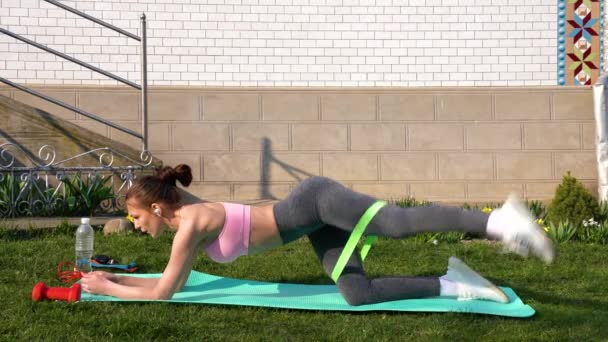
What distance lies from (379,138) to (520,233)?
19.5 feet

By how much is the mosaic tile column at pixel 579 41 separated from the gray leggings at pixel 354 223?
19.8 ft

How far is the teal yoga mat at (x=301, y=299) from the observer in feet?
14.3

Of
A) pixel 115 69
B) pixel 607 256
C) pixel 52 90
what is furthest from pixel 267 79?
pixel 607 256

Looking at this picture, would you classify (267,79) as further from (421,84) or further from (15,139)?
(15,139)

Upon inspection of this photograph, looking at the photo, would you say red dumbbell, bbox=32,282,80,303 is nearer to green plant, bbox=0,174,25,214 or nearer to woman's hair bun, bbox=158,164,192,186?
woman's hair bun, bbox=158,164,192,186

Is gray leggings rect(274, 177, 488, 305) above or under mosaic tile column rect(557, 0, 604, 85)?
under

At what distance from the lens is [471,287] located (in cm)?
458

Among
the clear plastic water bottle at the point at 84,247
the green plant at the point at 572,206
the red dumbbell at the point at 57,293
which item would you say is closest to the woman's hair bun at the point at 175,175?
the red dumbbell at the point at 57,293

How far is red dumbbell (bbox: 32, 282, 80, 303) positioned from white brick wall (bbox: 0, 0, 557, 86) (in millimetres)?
5244

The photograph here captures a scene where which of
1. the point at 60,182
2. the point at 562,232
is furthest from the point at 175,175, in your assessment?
the point at 562,232

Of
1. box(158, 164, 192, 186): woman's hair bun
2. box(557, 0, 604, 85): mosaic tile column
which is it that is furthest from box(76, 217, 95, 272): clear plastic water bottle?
box(557, 0, 604, 85): mosaic tile column

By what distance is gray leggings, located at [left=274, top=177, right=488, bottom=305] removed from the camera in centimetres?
403

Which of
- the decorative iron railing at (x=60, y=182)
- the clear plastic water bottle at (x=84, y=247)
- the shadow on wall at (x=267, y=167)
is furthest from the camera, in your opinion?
the shadow on wall at (x=267, y=167)

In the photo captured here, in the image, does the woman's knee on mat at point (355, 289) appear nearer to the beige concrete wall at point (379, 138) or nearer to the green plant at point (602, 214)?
the green plant at point (602, 214)
